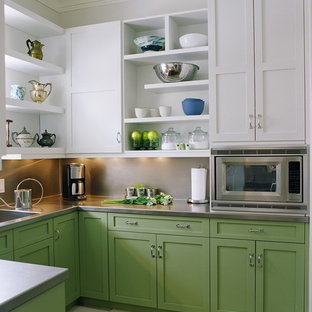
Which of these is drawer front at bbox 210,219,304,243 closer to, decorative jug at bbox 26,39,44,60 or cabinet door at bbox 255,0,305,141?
cabinet door at bbox 255,0,305,141

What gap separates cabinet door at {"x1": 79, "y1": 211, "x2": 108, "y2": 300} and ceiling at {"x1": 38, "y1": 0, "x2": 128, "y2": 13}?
214 centimetres

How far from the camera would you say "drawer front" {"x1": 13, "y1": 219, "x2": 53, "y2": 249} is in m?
2.50

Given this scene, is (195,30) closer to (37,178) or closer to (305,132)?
Answer: (305,132)

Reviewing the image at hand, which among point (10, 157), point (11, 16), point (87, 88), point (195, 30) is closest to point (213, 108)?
point (195, 30)

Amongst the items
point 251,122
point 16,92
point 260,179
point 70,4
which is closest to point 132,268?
point 260,179

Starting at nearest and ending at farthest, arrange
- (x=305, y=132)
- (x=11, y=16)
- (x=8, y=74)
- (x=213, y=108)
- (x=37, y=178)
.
Result: (x=305, y=132)
(x=213, y=108)
(x=11, y=16)
(x=8, y=74)
(x=37, y=178)

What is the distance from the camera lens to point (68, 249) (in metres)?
3.01

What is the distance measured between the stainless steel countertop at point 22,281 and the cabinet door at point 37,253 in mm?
1134

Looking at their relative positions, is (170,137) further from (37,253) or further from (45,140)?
(37,253)

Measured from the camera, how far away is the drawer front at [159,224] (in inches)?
108

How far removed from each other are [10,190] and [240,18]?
2424 mm

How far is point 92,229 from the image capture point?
309 centimetres

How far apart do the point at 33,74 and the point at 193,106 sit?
1.61 metres

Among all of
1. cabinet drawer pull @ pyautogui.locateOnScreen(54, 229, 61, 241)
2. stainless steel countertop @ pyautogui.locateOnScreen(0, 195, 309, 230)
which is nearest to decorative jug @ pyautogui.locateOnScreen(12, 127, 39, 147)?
stainless steel countertop @ pyautogui.locateOnScreen(0, 195, 309, 230)
